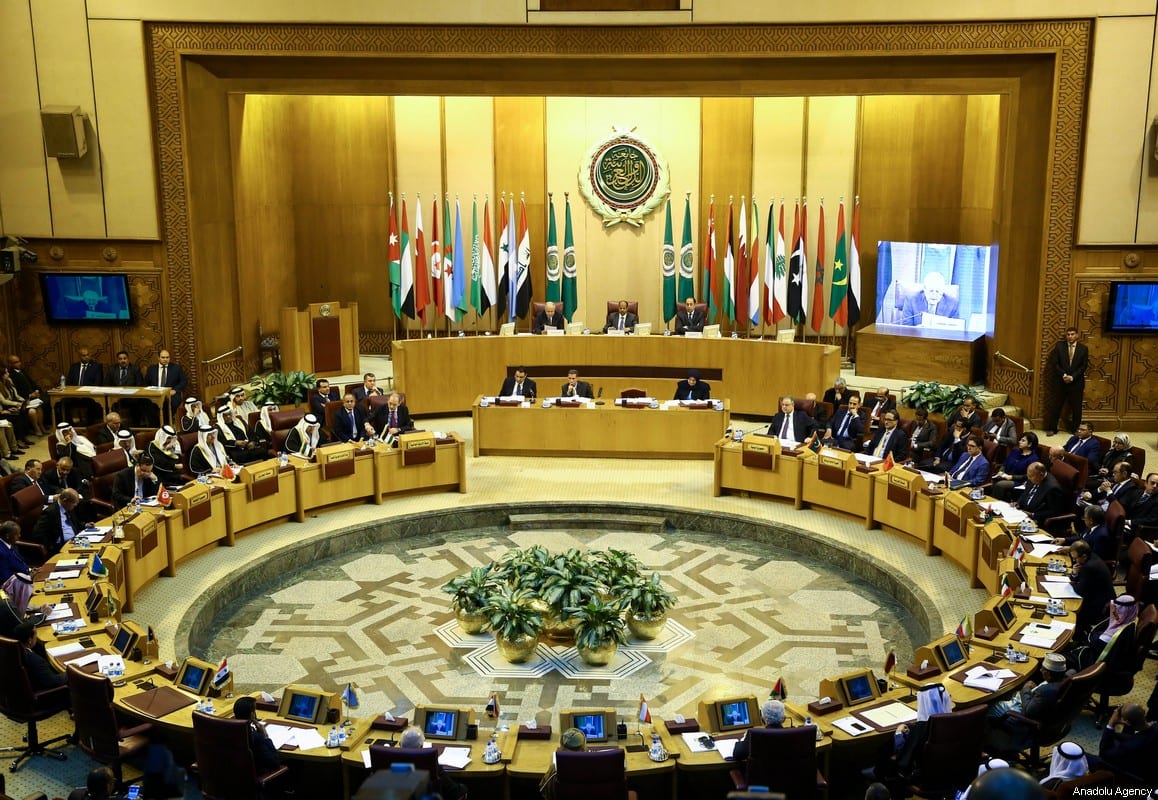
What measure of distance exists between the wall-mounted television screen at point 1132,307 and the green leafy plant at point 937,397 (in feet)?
7.39

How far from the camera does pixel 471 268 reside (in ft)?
65.3

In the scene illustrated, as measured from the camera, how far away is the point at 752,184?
2106 cm

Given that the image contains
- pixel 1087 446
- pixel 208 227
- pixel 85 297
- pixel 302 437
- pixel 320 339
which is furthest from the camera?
pixel 320 339

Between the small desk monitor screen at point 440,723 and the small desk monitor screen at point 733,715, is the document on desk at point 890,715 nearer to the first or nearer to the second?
the small desk monitor screen at point 733,715

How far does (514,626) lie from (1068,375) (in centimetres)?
999

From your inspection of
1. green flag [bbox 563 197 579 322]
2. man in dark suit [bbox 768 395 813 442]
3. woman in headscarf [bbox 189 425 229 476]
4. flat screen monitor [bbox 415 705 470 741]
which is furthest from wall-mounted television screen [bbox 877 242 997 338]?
flat screen monitor [bbox 415 705 470 741]

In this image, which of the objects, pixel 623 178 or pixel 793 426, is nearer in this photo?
pixel 793 426

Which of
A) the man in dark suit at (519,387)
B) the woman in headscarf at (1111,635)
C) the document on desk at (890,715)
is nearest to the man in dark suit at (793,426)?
the man in dark suit at (519,387)

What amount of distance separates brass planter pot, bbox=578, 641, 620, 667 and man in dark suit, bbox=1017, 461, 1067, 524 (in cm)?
478

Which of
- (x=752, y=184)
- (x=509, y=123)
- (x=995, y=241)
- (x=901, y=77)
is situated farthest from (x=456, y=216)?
(x=995, y=241)

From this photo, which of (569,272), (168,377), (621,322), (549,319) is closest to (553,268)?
(569,272)

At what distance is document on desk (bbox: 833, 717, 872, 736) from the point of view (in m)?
7.76

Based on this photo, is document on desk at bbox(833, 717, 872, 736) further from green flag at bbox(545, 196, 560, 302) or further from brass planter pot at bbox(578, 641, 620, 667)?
green flag at bbox(545, 196, 560, 302)

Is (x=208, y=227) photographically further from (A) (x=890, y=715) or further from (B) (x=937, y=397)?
(A) (x=890, y=715)
